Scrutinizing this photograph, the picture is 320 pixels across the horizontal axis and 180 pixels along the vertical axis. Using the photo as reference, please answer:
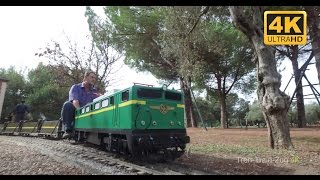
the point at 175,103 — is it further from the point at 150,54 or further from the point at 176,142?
the point at 150,54

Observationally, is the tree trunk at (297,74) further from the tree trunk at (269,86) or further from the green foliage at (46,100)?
the green foliage at (46,100)

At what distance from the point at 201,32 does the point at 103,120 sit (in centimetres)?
1021

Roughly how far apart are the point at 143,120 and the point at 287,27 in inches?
207

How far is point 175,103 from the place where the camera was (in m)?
9.77

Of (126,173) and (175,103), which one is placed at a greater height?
(175,103)

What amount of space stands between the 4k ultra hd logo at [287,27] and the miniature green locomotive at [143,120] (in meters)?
3.57

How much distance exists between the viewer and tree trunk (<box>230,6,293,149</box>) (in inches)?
474

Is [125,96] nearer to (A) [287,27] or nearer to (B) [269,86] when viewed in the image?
(A) [287,27]

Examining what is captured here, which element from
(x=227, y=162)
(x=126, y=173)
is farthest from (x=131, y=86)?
(x=227, y=162)

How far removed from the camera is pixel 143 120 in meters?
8.88

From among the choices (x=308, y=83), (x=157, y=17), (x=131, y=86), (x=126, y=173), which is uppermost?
(x=157, y=17)

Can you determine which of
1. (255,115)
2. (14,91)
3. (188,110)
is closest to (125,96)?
(188,110)

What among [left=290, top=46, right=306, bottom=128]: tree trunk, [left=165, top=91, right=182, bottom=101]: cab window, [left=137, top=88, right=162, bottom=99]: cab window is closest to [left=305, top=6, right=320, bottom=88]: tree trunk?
[left=290, top=46, right=306, bottom=128]: tree trunk

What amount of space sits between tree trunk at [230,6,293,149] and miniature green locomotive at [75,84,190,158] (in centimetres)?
401
